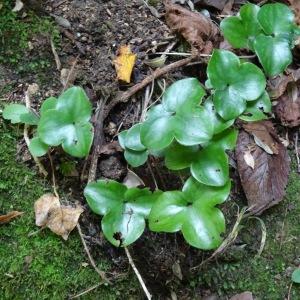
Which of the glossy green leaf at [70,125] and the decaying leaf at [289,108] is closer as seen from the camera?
the glossy green leaf at [70,125]

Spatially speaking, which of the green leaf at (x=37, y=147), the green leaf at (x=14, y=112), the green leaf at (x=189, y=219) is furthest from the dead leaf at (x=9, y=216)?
the green leaf at (x=189, y=219)

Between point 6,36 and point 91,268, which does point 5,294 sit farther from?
point 6,36

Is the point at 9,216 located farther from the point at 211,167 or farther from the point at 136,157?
the point at 211,167

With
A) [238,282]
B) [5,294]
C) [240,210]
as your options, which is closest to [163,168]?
[240,210]

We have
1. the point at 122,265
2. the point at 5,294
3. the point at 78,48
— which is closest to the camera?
the point at 5,294

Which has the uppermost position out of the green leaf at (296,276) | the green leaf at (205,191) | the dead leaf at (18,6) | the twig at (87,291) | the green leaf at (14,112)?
the dead leaf at (18,6)

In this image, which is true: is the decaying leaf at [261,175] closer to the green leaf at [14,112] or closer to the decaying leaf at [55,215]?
the decaying leaf at [55,215]

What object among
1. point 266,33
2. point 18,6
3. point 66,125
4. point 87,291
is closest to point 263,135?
point 266,33
